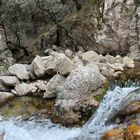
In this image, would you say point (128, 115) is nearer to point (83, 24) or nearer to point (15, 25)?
point (83, 24)

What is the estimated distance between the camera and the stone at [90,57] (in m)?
21.9

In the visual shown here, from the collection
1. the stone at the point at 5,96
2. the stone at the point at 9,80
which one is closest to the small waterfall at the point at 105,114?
the stone at the point at 5,96

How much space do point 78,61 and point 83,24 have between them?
408cm

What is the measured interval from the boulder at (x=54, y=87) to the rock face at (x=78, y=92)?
4.15ft

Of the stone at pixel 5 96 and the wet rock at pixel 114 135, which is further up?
the wet rock at pixel 114 135

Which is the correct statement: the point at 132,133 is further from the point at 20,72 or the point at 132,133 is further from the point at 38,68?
the point at 20,72

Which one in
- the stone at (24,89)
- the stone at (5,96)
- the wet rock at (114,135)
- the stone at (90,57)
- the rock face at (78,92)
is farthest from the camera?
the stone at (90,57)

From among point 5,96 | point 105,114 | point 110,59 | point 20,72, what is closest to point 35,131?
point 105,114

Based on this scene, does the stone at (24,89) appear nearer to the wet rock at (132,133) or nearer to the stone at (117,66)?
the stone at (117,66)

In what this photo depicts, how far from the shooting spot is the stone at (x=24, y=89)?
1811 cm

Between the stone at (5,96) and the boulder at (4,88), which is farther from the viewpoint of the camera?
the boulder at (4,88)

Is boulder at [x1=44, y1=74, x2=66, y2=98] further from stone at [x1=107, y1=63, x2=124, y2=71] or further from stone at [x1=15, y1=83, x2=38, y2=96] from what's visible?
stone at [x1=107, y1=63, x2=124, y2=71]

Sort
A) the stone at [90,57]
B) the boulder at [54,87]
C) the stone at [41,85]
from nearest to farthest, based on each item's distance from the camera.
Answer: the boulder at [54,87] → the stone at [41,85] → the stone at [90,57]

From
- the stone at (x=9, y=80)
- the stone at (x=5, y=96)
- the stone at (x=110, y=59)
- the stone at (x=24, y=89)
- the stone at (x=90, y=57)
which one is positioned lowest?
the stone at (x=5, y=96)
